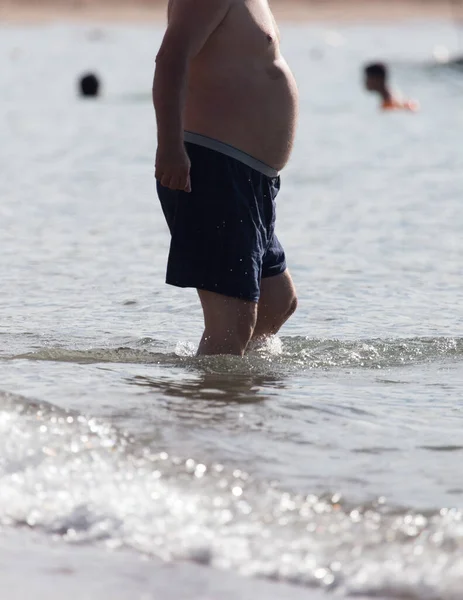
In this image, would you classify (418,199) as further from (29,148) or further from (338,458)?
(338,458)

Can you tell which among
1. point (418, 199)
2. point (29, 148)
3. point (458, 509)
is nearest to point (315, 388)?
point (458, 509)

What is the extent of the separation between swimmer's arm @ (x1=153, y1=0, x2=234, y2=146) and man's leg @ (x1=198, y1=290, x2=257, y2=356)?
0.57 m

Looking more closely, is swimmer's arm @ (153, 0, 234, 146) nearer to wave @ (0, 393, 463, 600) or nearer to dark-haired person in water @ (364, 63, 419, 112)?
wave @ (0, 393, 463, 600)

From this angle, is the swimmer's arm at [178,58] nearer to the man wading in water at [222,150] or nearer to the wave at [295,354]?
the man wading in water at [222,150]

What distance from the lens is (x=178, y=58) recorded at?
4410 millimetres

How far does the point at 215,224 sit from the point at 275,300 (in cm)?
58

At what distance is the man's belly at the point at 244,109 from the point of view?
4.57m

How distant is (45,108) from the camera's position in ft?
79.5

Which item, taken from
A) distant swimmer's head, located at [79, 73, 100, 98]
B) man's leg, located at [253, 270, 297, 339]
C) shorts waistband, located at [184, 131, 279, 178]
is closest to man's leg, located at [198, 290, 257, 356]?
man's leg, located at [253, 270, 297, 339]

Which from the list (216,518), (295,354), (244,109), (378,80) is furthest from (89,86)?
(216,518)

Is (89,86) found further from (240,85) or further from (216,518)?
(216,518)

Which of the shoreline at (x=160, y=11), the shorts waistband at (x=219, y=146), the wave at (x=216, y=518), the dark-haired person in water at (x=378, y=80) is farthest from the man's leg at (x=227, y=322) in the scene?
the shoreline at (x=160, y=11)

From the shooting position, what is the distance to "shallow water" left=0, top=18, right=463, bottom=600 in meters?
3.15

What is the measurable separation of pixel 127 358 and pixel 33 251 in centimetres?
320
